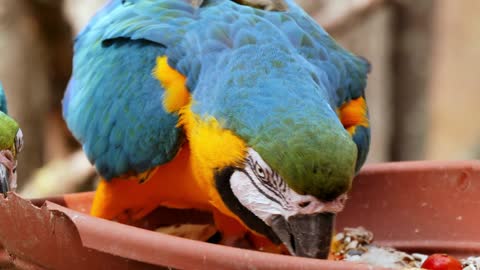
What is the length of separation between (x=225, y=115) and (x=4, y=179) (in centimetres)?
62

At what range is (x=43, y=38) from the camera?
491 centimetres

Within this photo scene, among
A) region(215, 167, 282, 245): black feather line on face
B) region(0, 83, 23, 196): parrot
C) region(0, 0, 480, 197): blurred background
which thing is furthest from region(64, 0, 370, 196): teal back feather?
region(0, 0, 480, 197): blurred background

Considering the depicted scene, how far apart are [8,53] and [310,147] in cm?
289

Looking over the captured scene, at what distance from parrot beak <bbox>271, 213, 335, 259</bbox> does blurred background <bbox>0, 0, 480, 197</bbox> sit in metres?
2.62

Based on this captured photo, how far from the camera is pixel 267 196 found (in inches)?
85.6

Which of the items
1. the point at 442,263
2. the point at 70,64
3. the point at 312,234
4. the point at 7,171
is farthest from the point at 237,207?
the point at 70,64

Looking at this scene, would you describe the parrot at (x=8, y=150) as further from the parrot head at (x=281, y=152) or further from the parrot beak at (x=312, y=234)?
the parrot beak at (x=312, y=234)

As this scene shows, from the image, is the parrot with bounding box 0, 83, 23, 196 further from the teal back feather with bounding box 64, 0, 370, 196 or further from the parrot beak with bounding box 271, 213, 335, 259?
the parrot beak with bounding box 271, 213, 335, 259

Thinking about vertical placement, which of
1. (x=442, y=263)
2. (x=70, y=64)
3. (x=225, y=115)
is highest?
(x=225, y=115)

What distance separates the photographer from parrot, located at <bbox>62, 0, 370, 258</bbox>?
208 centimetres

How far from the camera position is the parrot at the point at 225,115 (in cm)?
208

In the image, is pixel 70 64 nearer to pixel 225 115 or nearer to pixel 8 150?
pixel 8 150

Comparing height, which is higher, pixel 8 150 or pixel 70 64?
pixel 8 150

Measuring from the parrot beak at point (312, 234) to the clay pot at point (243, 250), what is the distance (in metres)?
0.37
